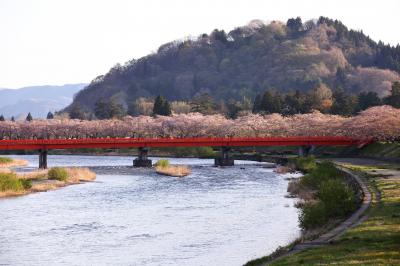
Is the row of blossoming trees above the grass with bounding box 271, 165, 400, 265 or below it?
above

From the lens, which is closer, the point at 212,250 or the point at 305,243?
the point at 305,243

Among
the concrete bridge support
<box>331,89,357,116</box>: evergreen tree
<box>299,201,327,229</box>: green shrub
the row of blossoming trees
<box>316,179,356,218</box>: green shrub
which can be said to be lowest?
<box>299,201,327,229</box>: green shrub

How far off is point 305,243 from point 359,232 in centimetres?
345

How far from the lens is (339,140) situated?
143m

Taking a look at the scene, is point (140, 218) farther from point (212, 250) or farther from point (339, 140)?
point (339, 140)

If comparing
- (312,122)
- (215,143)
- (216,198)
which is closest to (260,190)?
(216,198)

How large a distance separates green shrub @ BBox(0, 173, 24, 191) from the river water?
7.59 ft

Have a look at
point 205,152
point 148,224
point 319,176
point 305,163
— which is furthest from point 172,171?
point 205,152

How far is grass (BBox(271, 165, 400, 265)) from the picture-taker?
109 ft

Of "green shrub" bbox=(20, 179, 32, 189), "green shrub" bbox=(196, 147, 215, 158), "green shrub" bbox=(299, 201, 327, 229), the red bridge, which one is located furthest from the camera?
"green shrub" bbox=(196, 147, 215, 158)

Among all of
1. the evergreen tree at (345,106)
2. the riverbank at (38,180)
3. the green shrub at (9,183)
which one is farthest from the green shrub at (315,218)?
the evergreen tree at (345,106)

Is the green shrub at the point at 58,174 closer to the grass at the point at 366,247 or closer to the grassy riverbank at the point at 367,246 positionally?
the grassy riverbank at the point at 367,246

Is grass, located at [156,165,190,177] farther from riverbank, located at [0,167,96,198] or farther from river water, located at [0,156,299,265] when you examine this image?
river water, located at [0,156,299,265]

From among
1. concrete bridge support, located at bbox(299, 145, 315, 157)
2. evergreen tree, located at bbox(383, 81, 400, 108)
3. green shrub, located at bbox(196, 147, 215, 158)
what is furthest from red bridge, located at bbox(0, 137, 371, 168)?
evergreen tree, located at bbox(383, 81, 400, 108)
